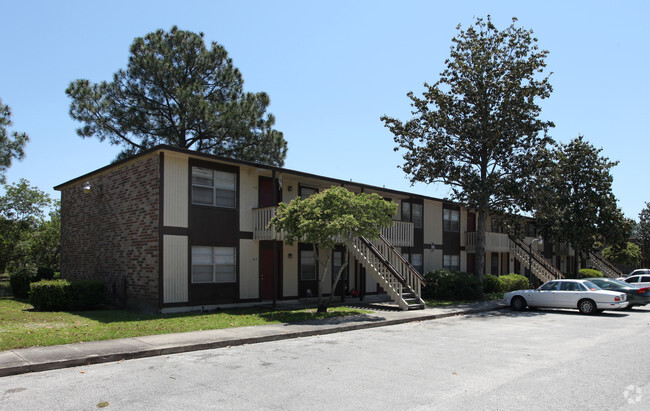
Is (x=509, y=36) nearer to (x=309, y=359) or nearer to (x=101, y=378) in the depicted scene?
(x=309, y=359)

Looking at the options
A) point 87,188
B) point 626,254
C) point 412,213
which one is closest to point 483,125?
point 412,213

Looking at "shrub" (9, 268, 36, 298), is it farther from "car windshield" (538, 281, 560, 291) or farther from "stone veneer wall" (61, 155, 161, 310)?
"car windshield" (538, 281, 560, 291)

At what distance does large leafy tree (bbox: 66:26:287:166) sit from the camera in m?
28.7

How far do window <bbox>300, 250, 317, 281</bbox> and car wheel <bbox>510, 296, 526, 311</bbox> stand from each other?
847 cm

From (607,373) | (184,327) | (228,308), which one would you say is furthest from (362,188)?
(607,373)

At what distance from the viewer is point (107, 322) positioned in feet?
45.8

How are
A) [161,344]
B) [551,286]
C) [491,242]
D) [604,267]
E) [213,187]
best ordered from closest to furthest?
[161,344], [213,187], [551,286], [491,242], [604,267]

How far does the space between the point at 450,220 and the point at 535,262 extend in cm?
735

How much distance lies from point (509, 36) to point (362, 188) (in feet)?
35.6

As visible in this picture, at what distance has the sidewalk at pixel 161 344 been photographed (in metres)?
8.76

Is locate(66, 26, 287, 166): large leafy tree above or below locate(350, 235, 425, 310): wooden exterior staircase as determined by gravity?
above

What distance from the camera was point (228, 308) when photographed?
59.0 feet

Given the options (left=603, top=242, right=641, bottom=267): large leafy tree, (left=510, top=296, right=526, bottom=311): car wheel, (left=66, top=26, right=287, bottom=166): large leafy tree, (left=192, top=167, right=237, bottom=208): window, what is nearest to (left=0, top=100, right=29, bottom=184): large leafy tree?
(left=66, top=26, right=287, bottom=166): large leafy tree

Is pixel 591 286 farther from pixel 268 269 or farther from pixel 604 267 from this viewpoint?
pixel 604 267
